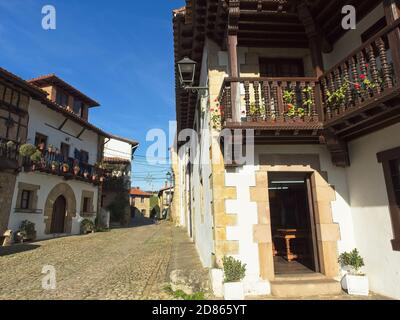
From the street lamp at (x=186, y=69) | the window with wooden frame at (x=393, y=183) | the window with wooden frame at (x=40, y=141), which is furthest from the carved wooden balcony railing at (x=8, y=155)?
the window with wooden frame at (x=393, y=183)

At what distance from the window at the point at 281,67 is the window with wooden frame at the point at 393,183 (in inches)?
106

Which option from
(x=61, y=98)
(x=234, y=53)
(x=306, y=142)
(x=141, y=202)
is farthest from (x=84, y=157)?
(x=141, y=202)

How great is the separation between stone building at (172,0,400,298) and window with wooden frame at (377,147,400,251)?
0.7 inches

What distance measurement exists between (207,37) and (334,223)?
4755mm

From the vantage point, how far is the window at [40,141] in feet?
51.3

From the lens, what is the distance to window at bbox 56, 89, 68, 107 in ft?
62.6

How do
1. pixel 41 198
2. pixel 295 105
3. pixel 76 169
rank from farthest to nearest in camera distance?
pixel 76 169
pixel 41 198
pixel 295 105

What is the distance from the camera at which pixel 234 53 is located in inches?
216

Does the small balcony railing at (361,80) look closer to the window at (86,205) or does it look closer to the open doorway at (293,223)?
the open doorway at (293,223)

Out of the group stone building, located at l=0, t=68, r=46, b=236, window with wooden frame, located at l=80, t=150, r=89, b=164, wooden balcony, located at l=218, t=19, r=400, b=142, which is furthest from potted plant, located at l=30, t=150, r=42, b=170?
wooden balcony, located at l=218, t=19, r=400, b=142

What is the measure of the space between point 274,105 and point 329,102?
918 mm

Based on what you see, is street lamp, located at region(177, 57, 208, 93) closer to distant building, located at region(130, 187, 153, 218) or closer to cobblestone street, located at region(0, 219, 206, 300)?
cobblestone street, located at region(0, 219, 206, 300)

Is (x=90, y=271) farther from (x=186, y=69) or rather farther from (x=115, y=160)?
(x=115, y=160)
